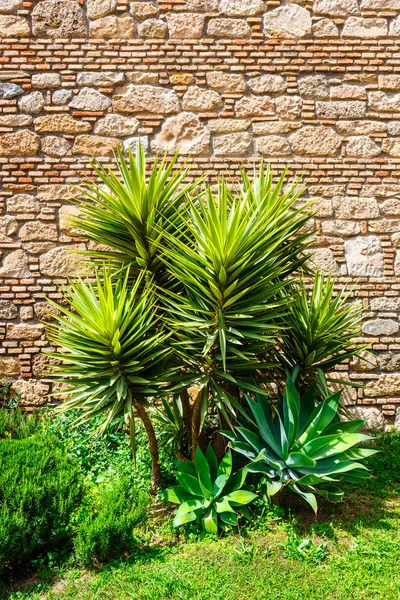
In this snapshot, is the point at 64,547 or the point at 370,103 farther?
the point at 370,103

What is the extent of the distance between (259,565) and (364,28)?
470 centimetres

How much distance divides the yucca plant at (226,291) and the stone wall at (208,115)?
1.38 metres

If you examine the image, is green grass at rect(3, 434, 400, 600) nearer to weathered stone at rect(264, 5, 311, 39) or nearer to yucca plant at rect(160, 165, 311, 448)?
yucca plant at rect(160, 165, 311, 448)

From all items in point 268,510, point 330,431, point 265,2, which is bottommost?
point 268,510

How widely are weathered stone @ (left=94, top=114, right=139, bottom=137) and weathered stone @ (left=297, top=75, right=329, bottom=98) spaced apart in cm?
159

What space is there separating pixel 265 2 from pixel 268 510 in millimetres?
4447

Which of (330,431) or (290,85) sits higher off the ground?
(290,85)

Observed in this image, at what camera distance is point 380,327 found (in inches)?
212

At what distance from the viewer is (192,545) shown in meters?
3.78

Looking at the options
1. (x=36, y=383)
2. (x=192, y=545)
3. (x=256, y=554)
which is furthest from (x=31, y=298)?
(x=256, y=554)

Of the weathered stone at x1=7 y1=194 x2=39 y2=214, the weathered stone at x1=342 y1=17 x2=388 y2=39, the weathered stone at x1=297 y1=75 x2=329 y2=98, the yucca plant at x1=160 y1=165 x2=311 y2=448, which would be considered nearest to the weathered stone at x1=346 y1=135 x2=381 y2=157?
the weathered stone at x1=297 y1=75 x2=329 y2=98

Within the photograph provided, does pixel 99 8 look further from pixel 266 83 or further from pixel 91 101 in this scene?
pixel 266 83

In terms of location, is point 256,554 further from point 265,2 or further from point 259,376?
point 265,2

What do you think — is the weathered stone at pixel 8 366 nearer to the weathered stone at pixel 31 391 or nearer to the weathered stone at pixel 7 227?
the weathered stone at pixel 31 391
